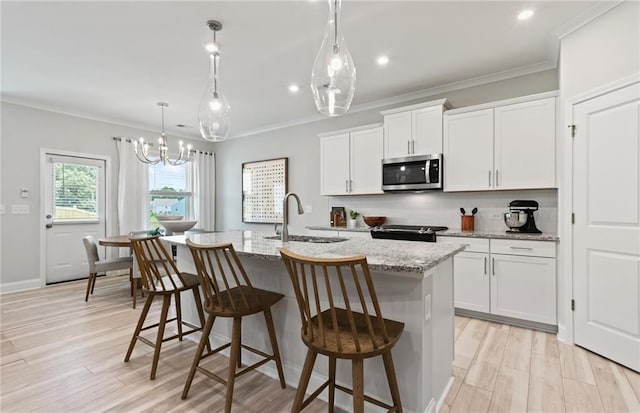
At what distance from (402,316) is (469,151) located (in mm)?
2489

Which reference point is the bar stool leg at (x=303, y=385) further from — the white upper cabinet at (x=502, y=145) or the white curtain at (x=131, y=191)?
the white curtain at (x=131, y=191)

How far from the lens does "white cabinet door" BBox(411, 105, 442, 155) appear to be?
11.8 ft

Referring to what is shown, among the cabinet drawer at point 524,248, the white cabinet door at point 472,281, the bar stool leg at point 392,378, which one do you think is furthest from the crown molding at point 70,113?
the cabinet drawer at point 524,248

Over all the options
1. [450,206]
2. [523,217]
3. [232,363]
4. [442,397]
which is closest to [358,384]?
[232,363]

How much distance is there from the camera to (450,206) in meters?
Result: 3.87

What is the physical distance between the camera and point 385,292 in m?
1.65

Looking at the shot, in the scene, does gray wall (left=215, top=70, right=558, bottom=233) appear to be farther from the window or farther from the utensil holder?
the window

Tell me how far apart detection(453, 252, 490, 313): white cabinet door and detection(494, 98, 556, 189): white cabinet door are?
81cm

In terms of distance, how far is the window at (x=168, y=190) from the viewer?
5.72 meters

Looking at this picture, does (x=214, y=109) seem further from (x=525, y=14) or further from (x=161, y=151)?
(x=525, y=14)

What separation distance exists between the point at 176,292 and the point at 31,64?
3.02m

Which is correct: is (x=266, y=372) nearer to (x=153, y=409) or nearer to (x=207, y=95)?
(x=153, y=409)

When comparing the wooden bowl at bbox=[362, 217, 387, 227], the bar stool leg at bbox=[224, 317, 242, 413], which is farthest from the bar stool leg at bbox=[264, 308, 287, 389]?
the wooden bowl at bbox=[362, 217, 387, 227]

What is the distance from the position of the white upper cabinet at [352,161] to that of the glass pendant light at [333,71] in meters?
2.23
